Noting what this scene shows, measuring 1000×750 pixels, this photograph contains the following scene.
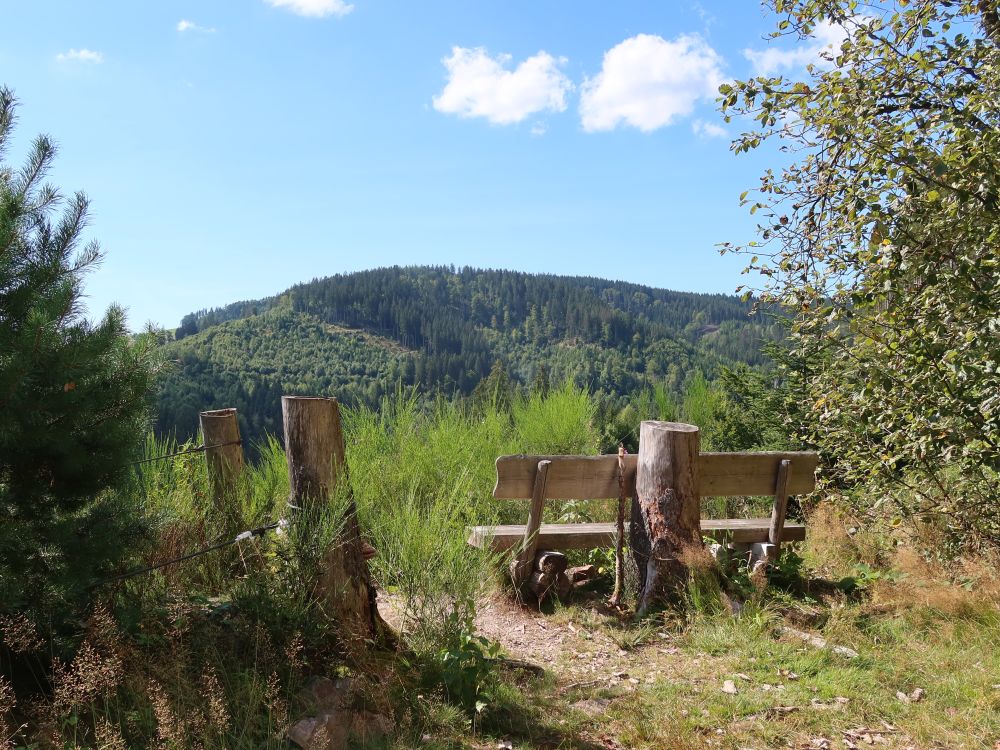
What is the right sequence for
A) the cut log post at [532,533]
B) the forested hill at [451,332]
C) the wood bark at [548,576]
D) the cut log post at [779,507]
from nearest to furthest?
1. the cut log post at [532,533]
2. the wood bark at [548,576]
3. the cut log post at [779,507]
4. the forested hill at [451,332]

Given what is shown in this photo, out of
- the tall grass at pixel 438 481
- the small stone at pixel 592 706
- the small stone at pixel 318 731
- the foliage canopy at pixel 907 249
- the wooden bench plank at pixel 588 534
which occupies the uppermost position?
the foliage canopy at pixel 907 249

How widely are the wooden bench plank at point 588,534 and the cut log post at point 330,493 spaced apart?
971mm

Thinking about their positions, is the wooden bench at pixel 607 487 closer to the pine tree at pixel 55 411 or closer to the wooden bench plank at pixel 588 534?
the wooden bench plank at pixel 588 534

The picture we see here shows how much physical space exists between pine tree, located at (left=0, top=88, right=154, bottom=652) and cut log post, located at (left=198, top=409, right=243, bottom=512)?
4.34ft

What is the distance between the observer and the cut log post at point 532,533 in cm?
468

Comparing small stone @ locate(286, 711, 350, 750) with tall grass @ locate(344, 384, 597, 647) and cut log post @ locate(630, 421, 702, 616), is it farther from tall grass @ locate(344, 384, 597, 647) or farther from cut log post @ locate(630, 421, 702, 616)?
cut log post @ locate(630, 421, 702, 616)

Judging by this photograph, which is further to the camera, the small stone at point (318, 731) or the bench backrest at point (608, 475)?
the bench backrest at point (608, 475)

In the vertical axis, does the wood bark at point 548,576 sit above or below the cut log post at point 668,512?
below

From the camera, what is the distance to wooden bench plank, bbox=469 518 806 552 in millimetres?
4728

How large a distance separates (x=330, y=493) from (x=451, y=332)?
405ft

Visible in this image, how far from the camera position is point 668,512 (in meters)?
4.54

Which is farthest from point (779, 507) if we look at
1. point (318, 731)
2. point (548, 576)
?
point (318, 731)

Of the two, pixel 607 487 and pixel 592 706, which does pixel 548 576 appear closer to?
pixel 607 487

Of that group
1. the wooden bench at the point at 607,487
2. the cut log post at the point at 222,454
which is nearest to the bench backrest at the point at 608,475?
the wooden bench at the point at 607,487
